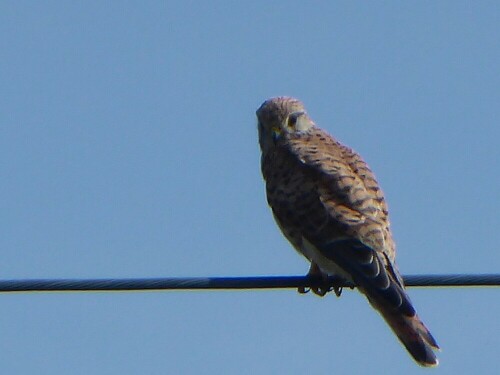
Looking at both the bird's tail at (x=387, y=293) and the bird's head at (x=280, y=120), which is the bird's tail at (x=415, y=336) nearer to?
the bird's tail at (x=387, y=293)

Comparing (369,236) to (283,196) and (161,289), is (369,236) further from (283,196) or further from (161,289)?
(161,289)

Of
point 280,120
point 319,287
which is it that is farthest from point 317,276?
point 280,120

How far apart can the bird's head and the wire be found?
3202 mm

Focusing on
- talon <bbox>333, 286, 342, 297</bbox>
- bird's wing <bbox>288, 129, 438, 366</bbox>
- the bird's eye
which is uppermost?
the bird's eye

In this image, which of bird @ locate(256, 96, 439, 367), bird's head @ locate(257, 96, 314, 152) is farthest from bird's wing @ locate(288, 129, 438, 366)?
bird's head @ locate(257, 96, 314, 152)

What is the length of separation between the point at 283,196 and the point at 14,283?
2698 millimetres

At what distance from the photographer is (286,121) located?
868cm

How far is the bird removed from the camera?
20.3 feet

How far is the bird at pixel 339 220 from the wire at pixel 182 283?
0.76 m

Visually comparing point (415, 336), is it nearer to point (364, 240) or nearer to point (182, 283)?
point (364, 240)

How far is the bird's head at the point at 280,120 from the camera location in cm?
854

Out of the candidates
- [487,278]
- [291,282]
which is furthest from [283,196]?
[487,278]

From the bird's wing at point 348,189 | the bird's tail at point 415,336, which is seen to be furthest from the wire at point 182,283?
the bird's wing at point 348,189

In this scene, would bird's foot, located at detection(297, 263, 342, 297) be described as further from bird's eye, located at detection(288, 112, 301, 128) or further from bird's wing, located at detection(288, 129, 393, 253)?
bird's eye, located at detection(288, 112, 301, 128)
